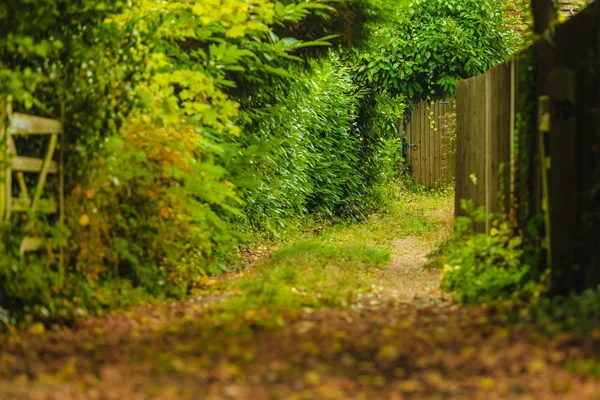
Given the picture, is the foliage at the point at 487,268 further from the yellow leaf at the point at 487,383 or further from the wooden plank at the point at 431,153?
the wooden plank at the point at 431,153

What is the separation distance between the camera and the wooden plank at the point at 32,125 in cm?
554

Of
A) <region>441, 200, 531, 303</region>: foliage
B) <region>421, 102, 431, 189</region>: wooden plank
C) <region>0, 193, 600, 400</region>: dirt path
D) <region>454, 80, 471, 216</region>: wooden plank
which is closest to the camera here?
<region>0, 193, 600, 400</region>: dirt path

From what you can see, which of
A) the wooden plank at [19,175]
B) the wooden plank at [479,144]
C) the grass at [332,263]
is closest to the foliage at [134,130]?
the wooden plank at [19,175]

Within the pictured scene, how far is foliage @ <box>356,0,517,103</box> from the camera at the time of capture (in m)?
17.3

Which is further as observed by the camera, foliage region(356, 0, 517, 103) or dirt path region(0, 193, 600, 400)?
foliage region(356, 0, 517, 103)

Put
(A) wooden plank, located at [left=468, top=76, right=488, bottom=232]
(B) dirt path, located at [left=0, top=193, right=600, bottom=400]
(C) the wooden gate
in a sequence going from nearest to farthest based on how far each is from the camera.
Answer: (B) dirt path, located at [left=0, top=193, right=600, bottom=400] → (C) the wooden gate → (A) wooden plank, located at [left=468, top=76, right=488, bottom=232]

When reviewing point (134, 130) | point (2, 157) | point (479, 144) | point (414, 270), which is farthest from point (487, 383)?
point (414, 270)

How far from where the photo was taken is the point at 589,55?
5.33m

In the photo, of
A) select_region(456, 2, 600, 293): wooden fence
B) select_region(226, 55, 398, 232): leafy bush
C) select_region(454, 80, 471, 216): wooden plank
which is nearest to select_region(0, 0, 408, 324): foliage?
select_region(226, 55, 398, 232): leafy bush

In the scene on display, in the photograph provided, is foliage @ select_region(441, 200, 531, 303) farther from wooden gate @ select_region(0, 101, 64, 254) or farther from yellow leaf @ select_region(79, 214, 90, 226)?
wooden gate @ select_region(0, 101, 64, 254)

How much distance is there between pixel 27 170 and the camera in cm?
579

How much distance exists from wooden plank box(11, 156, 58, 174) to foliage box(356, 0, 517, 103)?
1164 cm

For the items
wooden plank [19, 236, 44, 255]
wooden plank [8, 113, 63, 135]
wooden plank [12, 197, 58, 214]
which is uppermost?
wooden plank [8, 113, 63, 135]

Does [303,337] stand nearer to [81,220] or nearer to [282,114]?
[81,220]
